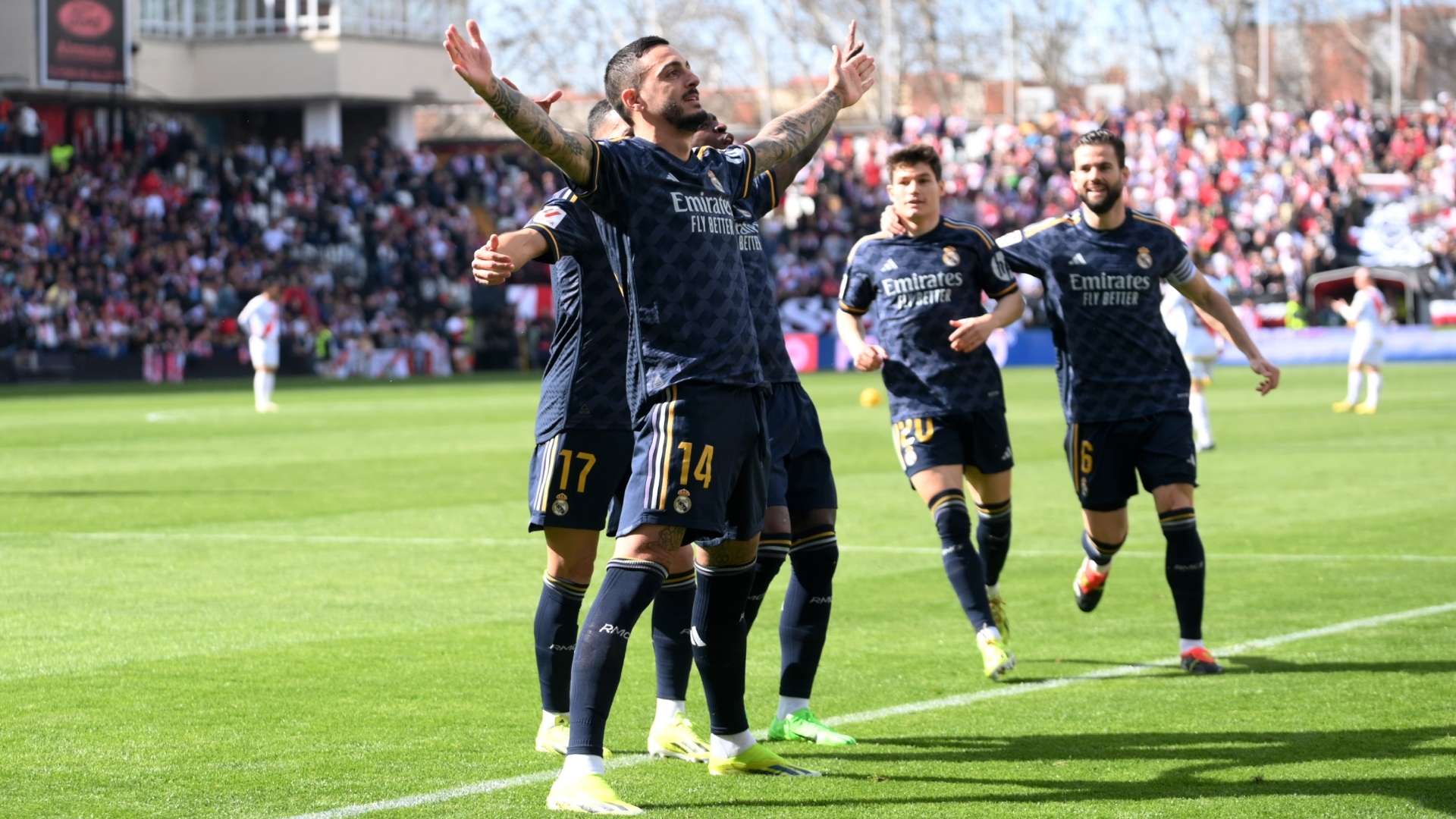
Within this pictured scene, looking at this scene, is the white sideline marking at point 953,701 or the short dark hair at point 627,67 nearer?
the white sideline marking at point 953,701

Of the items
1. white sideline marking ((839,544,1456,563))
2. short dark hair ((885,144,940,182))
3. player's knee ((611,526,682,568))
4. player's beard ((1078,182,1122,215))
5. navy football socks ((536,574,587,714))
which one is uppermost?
short dark hair ((885,144,940,182))

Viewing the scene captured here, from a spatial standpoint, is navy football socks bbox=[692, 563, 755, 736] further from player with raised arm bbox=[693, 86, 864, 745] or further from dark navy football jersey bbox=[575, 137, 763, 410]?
dark navy football jersey bbox=[575, 137, 763, 410]

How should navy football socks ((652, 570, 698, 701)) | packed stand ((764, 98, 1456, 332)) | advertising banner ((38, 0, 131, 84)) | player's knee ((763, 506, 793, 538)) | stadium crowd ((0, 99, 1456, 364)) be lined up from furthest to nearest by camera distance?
packed stand ((764, 98, 1456, 332)) → advertising banner ((38, 0, 131, 84)) → stadium crowd ((0, 99, 1456, 364)) → player's knee ((763, 506, 793, 538)) → navy football socks ((652, 570, 698, 701))

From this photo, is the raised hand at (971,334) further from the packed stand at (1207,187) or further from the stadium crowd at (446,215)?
the packed stand at (1207,187)

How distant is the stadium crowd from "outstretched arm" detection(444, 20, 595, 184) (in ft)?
118

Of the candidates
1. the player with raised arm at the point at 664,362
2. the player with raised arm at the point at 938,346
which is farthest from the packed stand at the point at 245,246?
the player with raised arm at the point at 664,362

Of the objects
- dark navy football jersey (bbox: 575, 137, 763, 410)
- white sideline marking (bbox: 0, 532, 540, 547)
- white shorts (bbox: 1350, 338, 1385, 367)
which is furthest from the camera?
white shorts (bbox: 1350, 338, 1385, 367)

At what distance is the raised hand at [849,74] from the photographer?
22.6 ft

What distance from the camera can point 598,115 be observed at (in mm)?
6844

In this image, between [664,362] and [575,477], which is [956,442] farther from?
[664,362]

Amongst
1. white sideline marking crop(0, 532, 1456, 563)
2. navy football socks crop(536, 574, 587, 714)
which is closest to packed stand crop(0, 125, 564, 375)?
white sideline marking crop(0, 532, 1456, 563)

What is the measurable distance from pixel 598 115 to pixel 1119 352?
2.88m

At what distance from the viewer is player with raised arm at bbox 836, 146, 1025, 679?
8.56m

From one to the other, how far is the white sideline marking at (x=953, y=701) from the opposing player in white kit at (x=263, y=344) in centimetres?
2185
